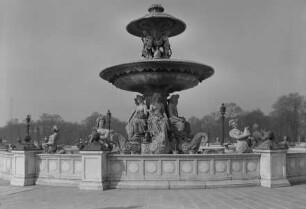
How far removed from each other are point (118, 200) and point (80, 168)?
10.0ft

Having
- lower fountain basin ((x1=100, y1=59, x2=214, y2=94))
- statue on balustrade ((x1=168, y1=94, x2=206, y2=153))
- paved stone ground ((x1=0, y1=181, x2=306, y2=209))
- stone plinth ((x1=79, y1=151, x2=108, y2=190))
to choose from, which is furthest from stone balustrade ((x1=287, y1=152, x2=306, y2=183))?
stone plinth ((x1=79, y1=151, x2=108, y2=190))

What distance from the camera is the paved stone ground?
909 centimetres

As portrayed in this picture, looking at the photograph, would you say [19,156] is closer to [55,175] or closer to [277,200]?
[55,175]

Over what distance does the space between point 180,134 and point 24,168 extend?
590 centimetres

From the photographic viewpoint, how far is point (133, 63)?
14508mm

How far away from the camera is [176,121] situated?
15344 millimetres

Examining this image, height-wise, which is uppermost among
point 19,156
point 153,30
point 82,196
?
point 153,30

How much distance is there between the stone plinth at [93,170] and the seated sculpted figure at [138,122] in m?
3.24

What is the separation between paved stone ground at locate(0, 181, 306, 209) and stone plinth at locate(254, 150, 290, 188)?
40cm

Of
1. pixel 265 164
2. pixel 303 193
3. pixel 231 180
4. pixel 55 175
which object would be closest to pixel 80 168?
pixel 55 175

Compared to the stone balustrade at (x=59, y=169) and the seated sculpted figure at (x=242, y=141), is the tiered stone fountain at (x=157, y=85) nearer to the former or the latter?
the seated sculpted figure at (x=242, y=141)

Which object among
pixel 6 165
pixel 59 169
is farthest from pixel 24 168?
pixel 6 165

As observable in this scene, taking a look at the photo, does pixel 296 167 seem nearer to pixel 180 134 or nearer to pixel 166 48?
pixel 180 134


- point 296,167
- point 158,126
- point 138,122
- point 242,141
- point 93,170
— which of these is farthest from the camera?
point 138,122
